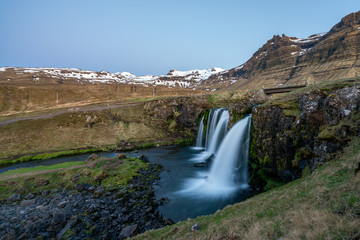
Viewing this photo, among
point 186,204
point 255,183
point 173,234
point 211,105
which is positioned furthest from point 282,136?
point 211,105

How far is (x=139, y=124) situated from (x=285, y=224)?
51267 millimetres

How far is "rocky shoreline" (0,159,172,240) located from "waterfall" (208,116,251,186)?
967 centimetres

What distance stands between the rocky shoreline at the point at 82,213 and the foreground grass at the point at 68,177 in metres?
1.07

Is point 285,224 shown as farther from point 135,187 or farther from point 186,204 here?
point 135,187

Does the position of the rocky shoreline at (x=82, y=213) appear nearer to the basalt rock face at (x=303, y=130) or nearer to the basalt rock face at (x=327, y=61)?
the basalt rock face at (x=303, y=130)

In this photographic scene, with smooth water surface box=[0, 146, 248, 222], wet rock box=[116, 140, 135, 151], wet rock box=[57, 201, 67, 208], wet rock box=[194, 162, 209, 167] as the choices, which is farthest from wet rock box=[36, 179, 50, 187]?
wet rock box=[194, 162, 209, 167]

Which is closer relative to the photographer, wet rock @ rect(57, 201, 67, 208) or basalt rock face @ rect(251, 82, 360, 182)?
basalt rock face @ rect(251, 82, 360, 182)

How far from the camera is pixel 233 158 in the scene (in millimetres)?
25031

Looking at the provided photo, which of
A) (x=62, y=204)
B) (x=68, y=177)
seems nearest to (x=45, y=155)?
(x=68, y=177)

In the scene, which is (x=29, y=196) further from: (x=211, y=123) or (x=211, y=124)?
(x=211, y=123)

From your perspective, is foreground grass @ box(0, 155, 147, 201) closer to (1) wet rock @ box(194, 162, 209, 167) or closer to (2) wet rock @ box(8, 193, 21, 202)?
(2) wet rock @ box(8, 193, 21, 202)

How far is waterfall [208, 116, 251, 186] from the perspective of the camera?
22688 mm

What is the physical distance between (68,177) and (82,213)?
873 cm

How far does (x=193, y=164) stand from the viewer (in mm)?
29516
